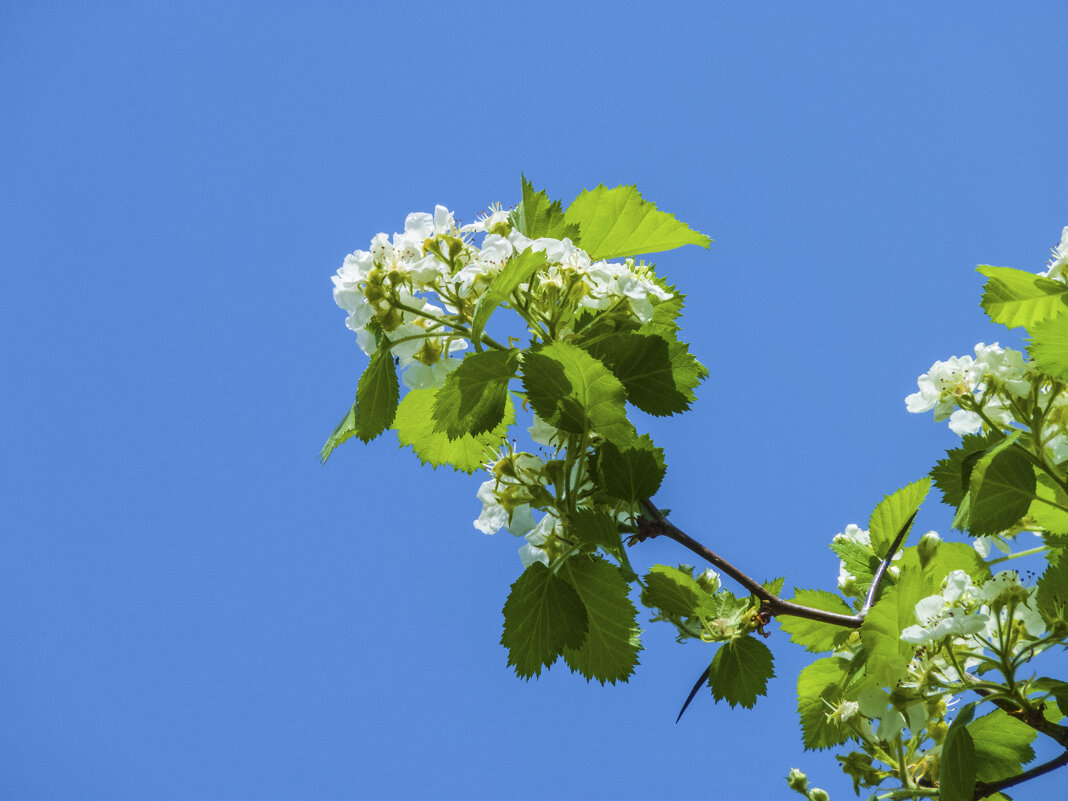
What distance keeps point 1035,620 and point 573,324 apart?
1.12m

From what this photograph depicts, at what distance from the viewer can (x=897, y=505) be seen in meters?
1.94

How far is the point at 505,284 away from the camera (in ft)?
4.91

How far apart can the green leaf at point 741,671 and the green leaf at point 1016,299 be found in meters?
0.91

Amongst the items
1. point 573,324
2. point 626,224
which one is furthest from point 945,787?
point 626,224

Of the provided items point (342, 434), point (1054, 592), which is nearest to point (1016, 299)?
point (1054, 592)

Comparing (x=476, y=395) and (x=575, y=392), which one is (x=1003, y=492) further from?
(x=476, y=395)

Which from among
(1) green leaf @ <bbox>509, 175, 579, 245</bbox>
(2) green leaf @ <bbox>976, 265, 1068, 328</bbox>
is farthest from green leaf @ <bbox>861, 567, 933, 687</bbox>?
(1) green leaf @ <bbox>509, 175, 579, 245</bbox>

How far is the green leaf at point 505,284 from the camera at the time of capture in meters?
1.49

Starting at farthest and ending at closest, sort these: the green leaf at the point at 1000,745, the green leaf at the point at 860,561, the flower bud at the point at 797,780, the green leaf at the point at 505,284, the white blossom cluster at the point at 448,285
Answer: the flower bud at the point at 797,780, the green leaf at the point at 860,561, the green leaf at the point at 1000,745, the white blossom cluster at the point at 448,285, the green leaf at the point at 505,284

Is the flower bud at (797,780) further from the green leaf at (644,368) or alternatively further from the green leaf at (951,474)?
the green leaf at (644,368)

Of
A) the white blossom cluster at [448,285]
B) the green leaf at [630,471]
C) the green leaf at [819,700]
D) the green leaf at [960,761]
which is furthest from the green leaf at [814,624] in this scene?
the white blossom cluster at [448,285]

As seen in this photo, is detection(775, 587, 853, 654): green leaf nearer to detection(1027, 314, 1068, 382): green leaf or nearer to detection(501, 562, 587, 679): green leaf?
detection(501, 562, 587, 679): green leaf

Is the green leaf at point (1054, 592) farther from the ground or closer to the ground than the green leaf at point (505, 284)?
closer to the ground

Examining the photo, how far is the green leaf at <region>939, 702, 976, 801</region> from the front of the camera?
158 centimetres
